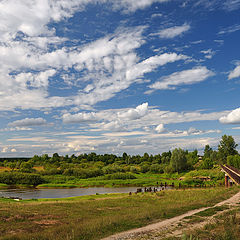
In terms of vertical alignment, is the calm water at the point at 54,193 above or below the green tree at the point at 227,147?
below

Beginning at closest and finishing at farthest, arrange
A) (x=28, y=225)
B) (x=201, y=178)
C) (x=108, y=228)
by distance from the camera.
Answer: (x=108, y=228), (x=28, y=225), (x=201, y=178)

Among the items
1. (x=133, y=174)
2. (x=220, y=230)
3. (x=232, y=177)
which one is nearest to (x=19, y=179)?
(x=133, y=174)

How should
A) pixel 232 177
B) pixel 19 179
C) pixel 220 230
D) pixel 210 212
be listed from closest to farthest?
pixel 220 230 < pixel 210 212 < pixel 232 177 < pixel 19 179

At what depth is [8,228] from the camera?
19828mm

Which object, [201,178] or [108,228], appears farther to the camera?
[201,178]

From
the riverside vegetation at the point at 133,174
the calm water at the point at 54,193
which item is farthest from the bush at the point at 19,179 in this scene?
the calm water at the point at 54,193

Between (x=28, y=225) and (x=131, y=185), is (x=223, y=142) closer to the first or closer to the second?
(x=131, y=185)

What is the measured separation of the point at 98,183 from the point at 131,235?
75135 millimetres

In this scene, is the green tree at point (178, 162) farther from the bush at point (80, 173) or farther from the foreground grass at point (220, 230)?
the foreground grass at point (220, 230)

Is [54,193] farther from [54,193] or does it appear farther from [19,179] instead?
[19,179]

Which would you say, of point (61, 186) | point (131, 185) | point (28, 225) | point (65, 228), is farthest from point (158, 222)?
point (61, 186)

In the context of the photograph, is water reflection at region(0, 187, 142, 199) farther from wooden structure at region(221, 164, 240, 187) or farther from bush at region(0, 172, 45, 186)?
wooden structure at region(221, 164, 240, 187)

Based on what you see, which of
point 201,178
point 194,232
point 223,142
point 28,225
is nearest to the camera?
point 194,232

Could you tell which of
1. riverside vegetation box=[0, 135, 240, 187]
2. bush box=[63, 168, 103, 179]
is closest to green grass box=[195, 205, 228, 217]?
riverside vegetation box=[0, 135, 240, 187]
